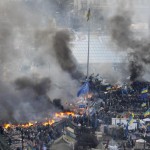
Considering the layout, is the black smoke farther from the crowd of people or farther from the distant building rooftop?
the distant building rooftop

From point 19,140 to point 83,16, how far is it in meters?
30.6

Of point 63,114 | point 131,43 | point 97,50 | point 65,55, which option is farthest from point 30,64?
point 97,50

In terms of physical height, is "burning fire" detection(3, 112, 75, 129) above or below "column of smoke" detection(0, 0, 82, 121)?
below

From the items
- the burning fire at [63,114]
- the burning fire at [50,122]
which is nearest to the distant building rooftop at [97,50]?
the burning fire at [63,114]

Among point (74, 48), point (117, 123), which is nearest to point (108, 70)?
point (74, 48)

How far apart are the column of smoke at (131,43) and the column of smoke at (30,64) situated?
3437mm

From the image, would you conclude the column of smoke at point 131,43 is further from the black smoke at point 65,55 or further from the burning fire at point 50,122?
the burning fire at point 50,122

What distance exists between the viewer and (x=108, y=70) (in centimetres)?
3888

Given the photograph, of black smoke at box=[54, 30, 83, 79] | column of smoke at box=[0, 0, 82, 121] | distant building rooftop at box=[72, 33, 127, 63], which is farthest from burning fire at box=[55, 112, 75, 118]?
distant building rooftop at box=[72, 33, 127, 63]

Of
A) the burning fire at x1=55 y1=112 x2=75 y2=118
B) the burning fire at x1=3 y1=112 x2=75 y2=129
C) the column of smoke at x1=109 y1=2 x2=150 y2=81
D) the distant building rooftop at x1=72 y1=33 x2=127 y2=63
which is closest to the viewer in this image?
the burning fire at x1=3 y1=112 x2=75 y2=129

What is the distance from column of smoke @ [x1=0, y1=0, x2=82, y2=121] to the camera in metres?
26.2

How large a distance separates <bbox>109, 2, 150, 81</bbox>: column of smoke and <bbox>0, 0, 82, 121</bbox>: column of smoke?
135 inches

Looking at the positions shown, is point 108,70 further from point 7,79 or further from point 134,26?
point 7,79

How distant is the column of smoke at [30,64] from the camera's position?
85.8ft
